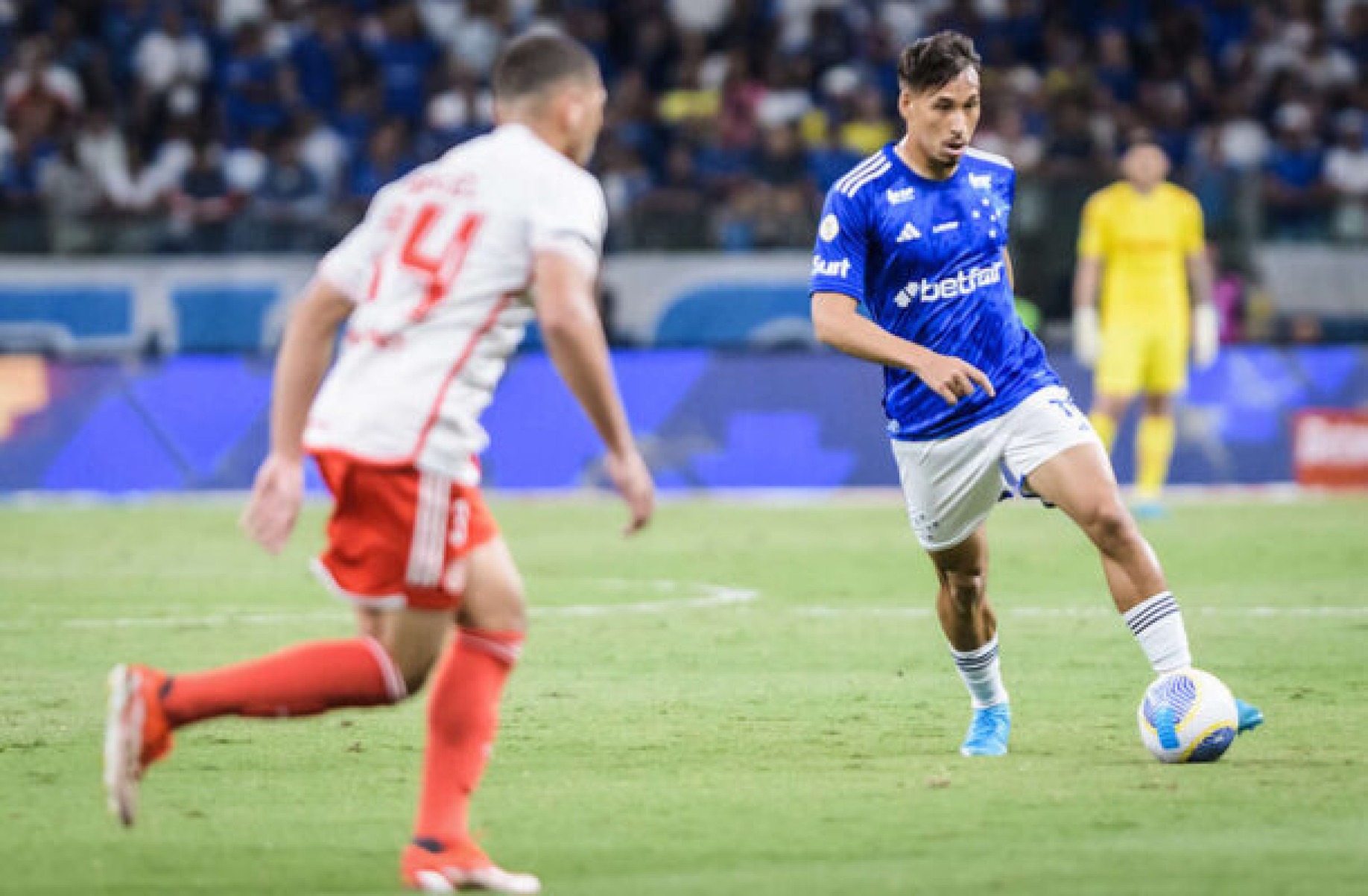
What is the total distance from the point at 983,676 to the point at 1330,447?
41.9 ft

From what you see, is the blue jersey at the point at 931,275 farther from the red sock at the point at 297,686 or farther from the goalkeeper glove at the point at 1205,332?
the goalkeeper glove at the point at 1205,332

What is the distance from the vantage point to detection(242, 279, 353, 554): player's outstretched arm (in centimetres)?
545

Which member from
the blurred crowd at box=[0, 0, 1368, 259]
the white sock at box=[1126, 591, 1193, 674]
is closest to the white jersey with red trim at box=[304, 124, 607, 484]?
the white sock at box=[1126, 591, 1193, 674]

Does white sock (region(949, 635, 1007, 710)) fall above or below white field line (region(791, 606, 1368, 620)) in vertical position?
above

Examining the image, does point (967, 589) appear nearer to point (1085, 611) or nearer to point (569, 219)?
point (569, 219)

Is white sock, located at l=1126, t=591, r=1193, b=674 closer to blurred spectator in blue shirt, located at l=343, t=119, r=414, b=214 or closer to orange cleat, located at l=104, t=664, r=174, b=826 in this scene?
orange cleat, located at l=104, t=664, r=174, b=826

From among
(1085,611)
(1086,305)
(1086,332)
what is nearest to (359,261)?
(1085,611)

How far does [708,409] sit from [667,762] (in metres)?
11.9

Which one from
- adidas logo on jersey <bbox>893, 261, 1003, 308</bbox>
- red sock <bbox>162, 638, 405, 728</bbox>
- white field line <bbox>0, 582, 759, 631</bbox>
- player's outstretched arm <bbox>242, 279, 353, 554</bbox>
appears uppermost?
adidas logo on jersey <bbox>893, 261, 1003, 308</bbox>

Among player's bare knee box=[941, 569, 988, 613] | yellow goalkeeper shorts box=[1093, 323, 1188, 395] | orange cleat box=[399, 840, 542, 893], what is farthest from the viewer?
yellow goalkeeper shorts box=[1093, 323, 1188, 395]

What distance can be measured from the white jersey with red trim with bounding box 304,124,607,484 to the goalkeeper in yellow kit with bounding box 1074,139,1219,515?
457 inches

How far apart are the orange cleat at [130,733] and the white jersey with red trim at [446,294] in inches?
28.2

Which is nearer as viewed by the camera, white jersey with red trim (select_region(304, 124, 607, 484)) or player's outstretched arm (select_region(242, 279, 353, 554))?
white jersey with red trim (select_region(304, 124, 607, 484))

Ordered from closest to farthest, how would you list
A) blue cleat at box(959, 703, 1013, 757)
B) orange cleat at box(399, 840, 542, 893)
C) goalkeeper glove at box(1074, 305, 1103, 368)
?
orange cleat at box(399, 840, 542, 893), blue cleat at box(959, 703, 1013, 757), goalkeeper glove at box(1074, 305, 1103, 368)
